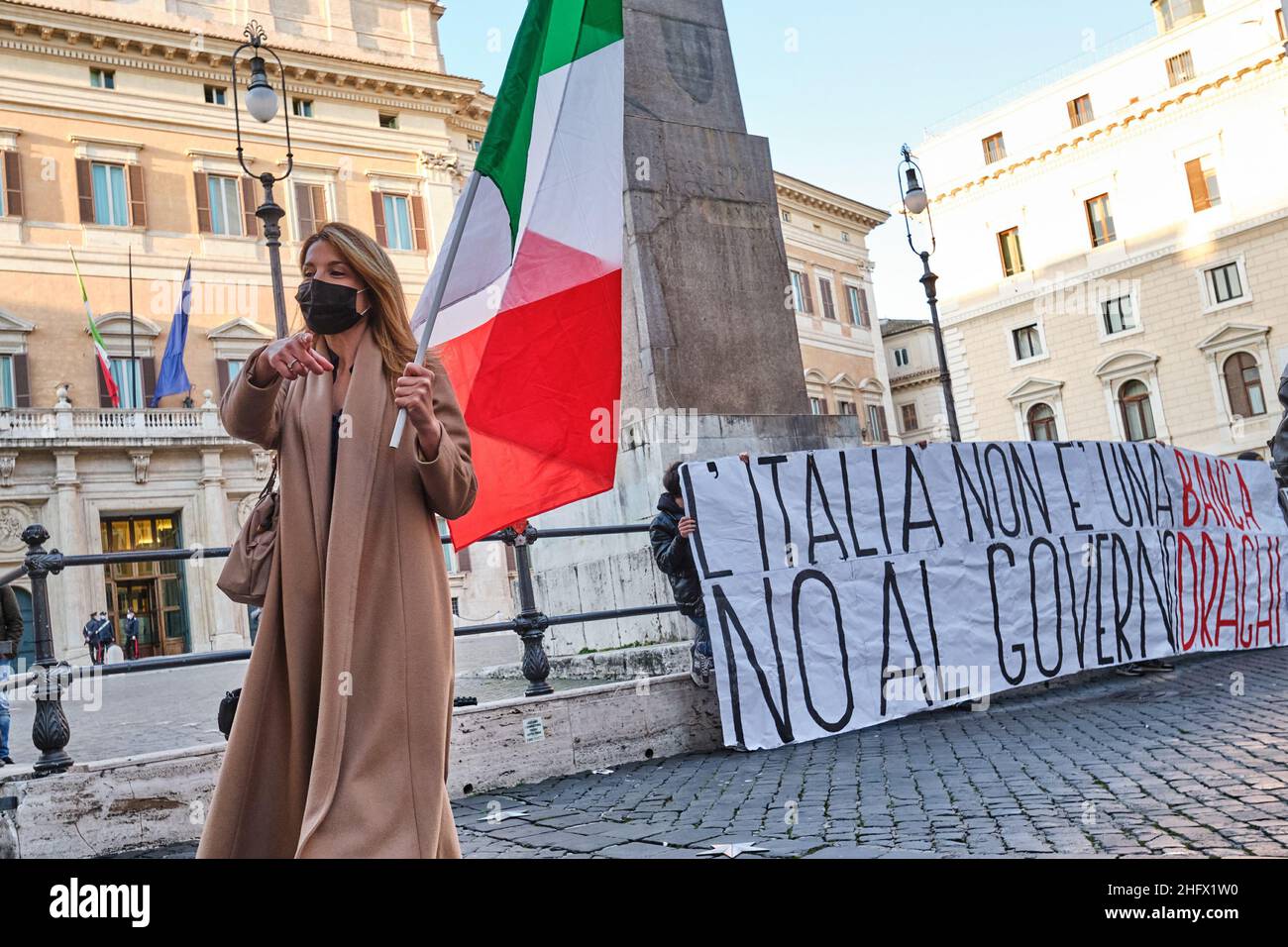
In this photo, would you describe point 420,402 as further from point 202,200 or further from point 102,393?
point 202,200

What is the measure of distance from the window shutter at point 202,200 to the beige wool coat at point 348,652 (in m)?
29.8

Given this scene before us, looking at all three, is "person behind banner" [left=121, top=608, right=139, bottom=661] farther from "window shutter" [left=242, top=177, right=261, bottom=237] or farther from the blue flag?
"window shutter" [left=242, top=177, right=261, bottom=237]

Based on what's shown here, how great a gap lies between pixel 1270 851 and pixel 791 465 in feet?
12.0

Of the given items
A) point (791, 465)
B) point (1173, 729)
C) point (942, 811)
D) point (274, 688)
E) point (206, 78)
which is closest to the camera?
point (274, 688)

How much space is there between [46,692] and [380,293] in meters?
2.52

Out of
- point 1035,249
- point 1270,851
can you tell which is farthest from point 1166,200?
point 1270,851

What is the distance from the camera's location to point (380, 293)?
9.02ft

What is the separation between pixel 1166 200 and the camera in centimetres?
3659

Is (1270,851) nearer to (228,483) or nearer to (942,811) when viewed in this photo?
(942,811)

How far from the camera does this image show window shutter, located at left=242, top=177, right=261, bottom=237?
30.2m

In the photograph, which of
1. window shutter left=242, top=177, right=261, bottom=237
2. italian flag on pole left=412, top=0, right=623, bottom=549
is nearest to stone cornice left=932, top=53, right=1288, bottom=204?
window shutter left=242, top=177, right=261, bottom=237

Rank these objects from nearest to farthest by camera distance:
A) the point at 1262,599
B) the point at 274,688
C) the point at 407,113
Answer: the point at 274,688
the point at 1262,599
the point at 407,113

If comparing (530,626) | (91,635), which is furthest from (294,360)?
(91,635)

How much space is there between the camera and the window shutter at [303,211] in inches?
1215
